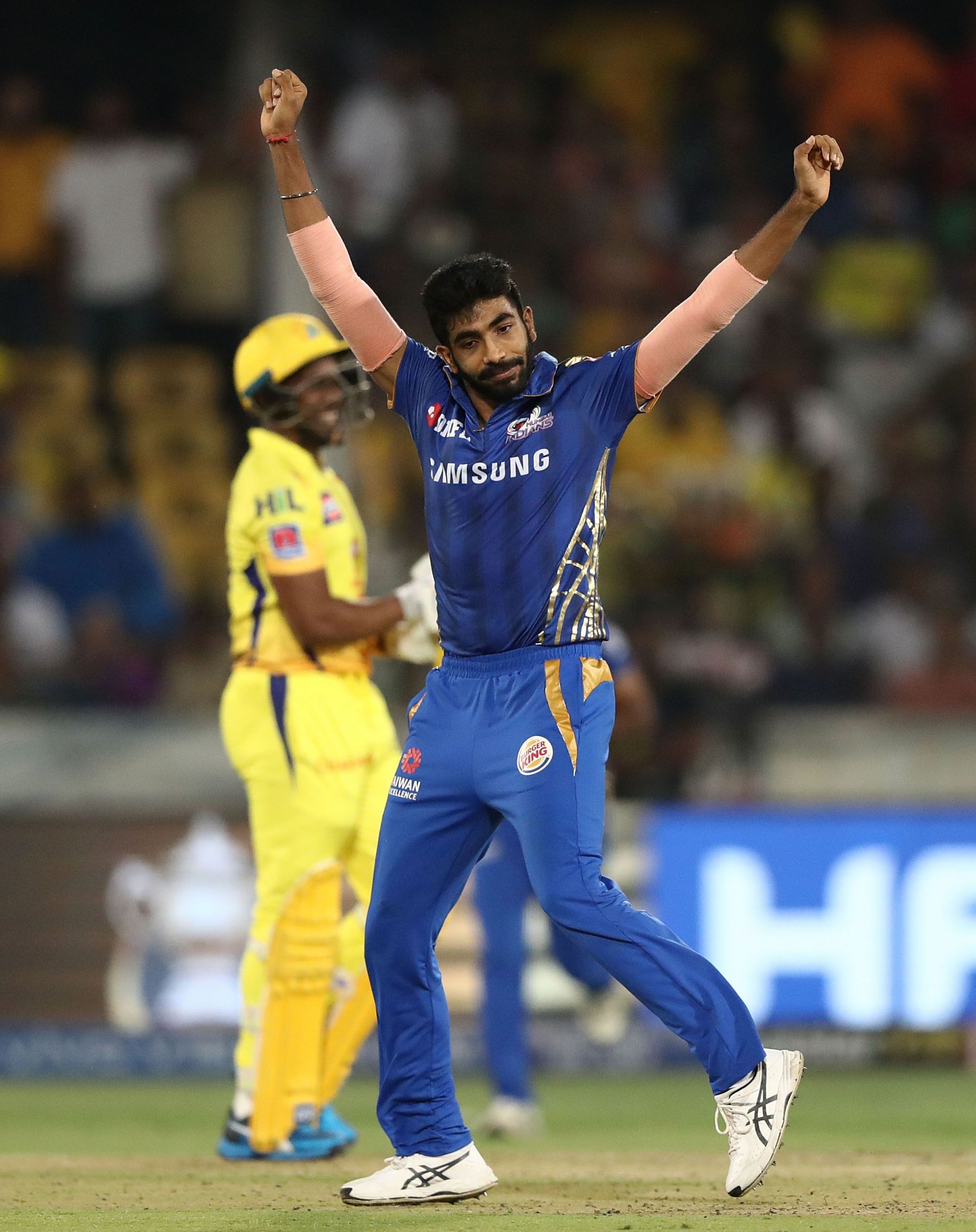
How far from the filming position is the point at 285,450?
19.8 feet

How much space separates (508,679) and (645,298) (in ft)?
29.5

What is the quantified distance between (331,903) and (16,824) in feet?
12.6

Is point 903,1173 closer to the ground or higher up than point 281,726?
closer to the ground

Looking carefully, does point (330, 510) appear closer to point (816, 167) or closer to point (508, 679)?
point (508, 679)

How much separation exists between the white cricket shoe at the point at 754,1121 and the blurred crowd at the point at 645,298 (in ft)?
18.0

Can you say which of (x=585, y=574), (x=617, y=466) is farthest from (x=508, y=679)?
(x=617, y=466)

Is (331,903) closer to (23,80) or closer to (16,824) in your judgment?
(16,824)

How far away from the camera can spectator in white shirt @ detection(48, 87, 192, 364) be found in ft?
41.5

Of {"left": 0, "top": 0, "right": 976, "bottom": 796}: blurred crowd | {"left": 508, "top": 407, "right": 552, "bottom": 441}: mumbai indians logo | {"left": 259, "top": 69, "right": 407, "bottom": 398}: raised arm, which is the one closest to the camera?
{"left": 508, "top": 407, "right": 552, "bottom": 441}: mumbai indians logo

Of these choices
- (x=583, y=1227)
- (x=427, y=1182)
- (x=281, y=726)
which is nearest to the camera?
(x=583, y=1227)

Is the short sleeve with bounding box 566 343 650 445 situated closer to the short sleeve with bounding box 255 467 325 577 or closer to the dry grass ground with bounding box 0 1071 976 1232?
the short sleeve with bounding box 255 467 325 577

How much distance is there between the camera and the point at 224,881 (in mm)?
9180

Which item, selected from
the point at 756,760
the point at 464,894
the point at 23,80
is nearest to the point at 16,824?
the point at 464,894

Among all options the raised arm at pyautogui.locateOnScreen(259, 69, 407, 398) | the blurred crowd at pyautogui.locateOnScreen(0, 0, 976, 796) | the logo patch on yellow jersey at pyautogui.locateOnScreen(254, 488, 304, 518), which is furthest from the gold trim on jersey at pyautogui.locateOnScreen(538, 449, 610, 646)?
the blurred crowd at pyautogui.locateOnScreen(0, 0, 976, 796)
